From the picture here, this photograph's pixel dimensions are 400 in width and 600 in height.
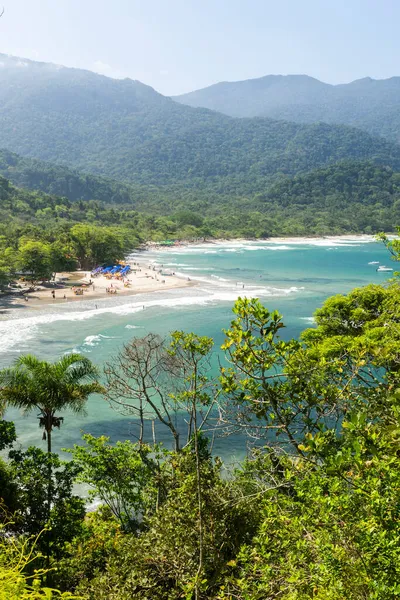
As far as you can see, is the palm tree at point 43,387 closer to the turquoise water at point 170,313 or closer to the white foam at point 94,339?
the turquoise water at point 170,313

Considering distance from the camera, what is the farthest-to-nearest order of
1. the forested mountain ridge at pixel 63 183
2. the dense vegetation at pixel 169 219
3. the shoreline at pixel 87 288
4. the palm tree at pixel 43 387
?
the forested mountain ridge at pixel 63 183 → the dense vegetation at pixel 169 219 → the shoreline at pixel 87 288 → the palm tree at pixel 43 387

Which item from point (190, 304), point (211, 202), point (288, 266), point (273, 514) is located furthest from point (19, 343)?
point (211, 202)

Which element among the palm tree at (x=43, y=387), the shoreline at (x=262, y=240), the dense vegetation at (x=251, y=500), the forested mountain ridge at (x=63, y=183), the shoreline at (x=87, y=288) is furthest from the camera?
the forested mountain ridge at (x=63, y=183)

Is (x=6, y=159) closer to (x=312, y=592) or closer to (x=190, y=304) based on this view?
(x=190, y=304)

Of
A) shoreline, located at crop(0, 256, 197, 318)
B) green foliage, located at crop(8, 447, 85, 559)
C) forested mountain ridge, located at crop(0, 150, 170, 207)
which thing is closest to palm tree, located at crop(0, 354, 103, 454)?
green foliage, located at crop(8, 447, 85, 559)

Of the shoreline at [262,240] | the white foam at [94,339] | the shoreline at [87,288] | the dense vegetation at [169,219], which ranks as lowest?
the white foam at [94,339]

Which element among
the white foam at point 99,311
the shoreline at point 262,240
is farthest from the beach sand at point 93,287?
the shoreline at point 262,240

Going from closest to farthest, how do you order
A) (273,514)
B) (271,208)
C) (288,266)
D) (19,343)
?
(273,514)
(19,343)
(288,266)
(271,208)
